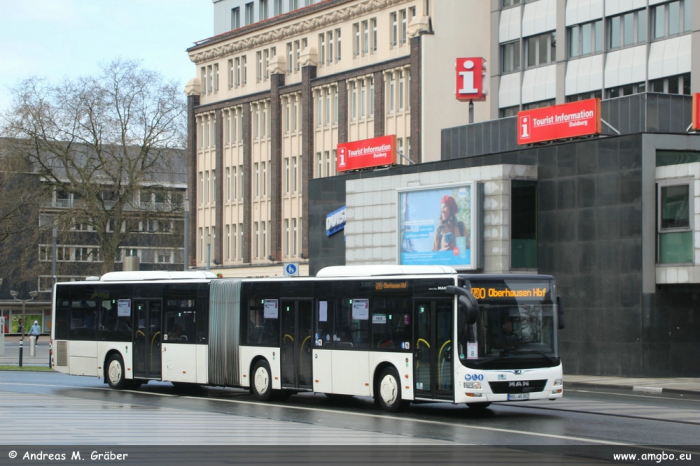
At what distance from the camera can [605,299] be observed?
109ft

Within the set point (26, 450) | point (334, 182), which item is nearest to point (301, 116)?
point (334, 182)

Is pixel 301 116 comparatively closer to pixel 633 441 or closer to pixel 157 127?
pixel 157 127

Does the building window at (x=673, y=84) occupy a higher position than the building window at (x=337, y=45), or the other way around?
the building window at (x=337, y=45)

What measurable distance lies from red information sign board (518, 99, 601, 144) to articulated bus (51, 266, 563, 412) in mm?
13698

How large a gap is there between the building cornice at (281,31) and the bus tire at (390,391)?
38849mm

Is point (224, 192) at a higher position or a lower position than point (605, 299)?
higher

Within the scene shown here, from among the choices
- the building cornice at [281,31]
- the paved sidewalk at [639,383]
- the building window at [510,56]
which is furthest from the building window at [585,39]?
the paved sidewalk at [639,383]

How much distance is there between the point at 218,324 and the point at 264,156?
4353cm

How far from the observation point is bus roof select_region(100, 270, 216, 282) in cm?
2675

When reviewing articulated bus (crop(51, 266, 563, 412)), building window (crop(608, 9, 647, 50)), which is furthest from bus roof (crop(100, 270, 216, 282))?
building window (crop(608, 9, 647, 50))

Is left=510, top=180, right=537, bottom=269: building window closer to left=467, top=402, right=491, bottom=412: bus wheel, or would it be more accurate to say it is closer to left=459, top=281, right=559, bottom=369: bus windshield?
left=467, top=402, right=491, bottom=412: bus wheel

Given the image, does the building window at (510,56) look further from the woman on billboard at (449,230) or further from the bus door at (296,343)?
the bus door at (296,343)

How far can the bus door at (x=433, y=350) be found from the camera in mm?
19266

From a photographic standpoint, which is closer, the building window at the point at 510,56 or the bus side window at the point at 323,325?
the bus side window at the point at 323,325
